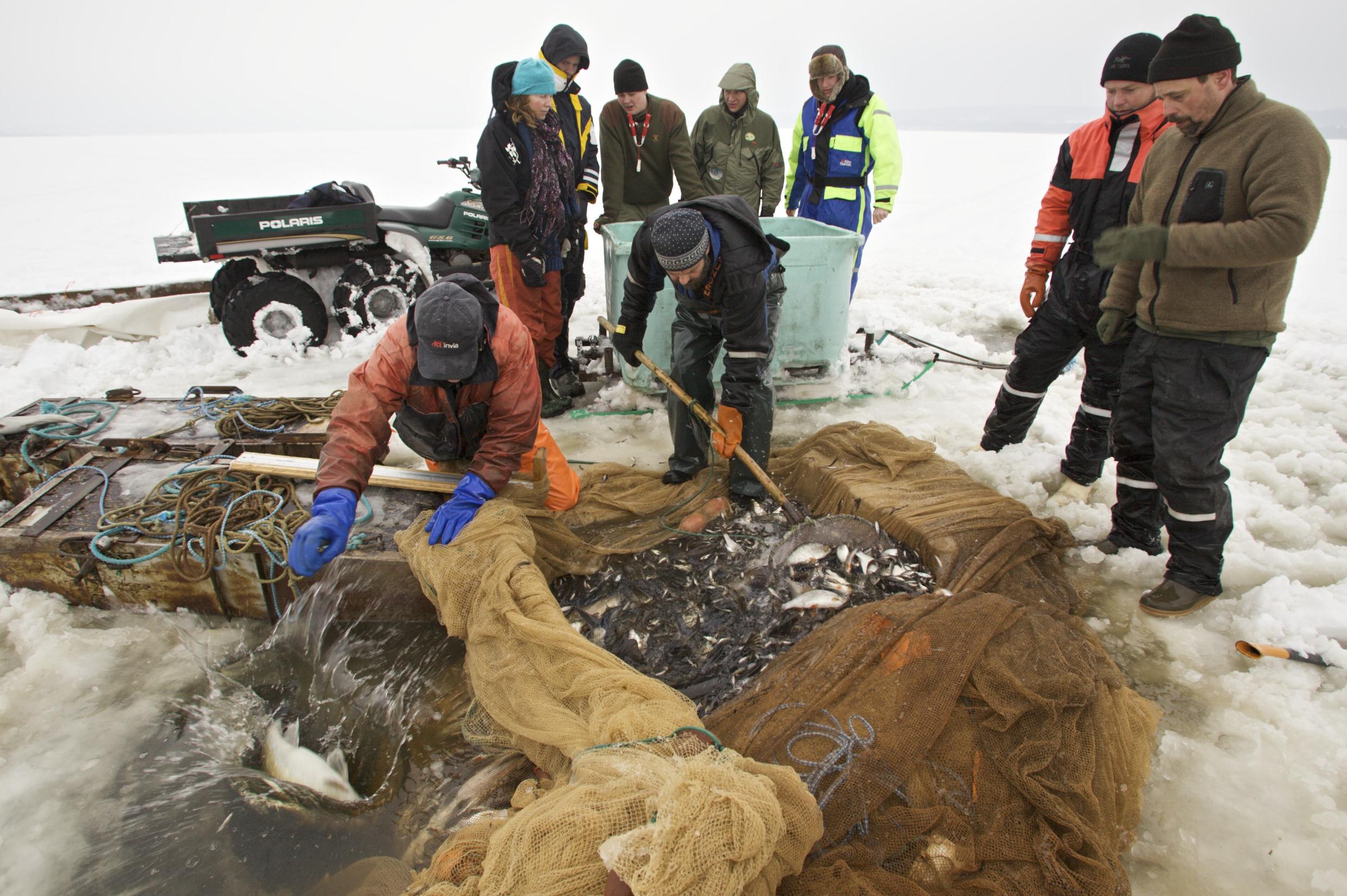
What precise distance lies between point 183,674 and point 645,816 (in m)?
2.23

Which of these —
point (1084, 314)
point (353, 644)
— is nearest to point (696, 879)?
point (353, 644)

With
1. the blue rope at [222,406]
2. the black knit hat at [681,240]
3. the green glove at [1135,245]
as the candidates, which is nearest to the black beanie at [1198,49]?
the green glove at [1135,245]

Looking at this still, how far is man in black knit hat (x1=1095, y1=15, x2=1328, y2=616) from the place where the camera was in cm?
229

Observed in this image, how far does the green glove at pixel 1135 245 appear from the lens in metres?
2.51

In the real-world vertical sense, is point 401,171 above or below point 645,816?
above

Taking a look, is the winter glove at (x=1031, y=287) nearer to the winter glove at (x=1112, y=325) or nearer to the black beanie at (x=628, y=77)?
the winter glove at (x=1112, y=325)

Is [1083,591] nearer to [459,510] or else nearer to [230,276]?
[459,510]

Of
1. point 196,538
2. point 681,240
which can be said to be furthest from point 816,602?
point 196,538

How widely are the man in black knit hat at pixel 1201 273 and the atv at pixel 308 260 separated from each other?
4.50 metres

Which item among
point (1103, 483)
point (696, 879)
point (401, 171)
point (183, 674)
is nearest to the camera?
point (696, 879)

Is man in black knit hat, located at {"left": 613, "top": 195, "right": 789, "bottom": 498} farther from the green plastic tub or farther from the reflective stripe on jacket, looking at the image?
the reflective stripe on jacket

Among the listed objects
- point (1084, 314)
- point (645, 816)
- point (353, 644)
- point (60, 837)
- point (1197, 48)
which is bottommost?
point (60, 837)

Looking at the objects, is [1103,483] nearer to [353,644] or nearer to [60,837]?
[353,644]

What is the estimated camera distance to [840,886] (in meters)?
1.63
